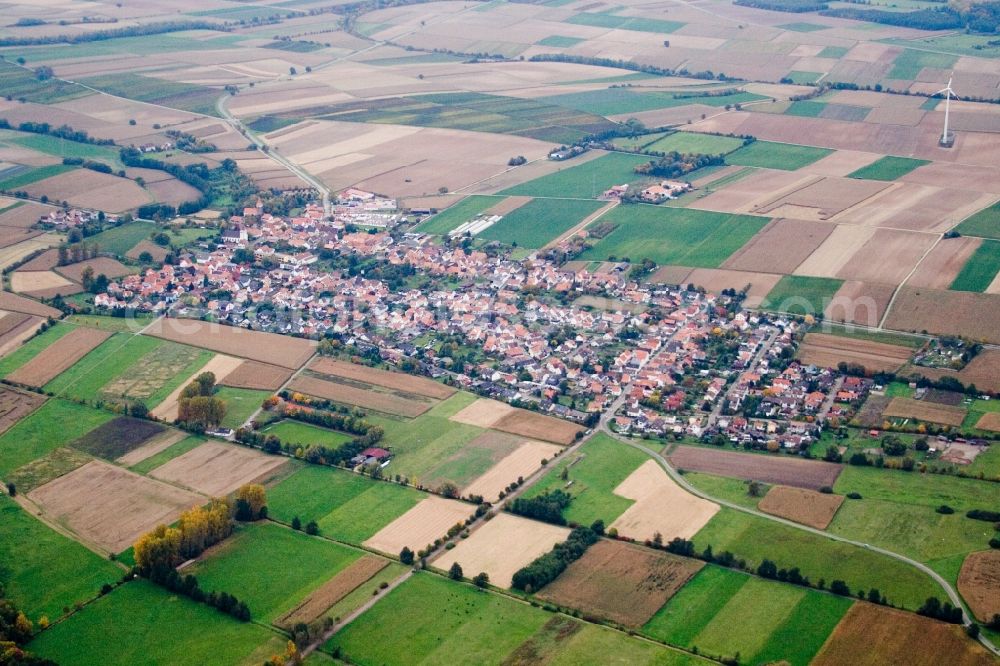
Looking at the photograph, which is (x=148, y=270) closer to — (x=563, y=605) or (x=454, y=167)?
(x=454, y=167)

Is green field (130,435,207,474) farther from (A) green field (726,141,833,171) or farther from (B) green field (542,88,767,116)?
(B) green field (542,88,767,116)

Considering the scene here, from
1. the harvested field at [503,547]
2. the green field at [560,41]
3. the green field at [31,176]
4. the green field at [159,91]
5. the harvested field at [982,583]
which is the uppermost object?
the green field at [560,41]

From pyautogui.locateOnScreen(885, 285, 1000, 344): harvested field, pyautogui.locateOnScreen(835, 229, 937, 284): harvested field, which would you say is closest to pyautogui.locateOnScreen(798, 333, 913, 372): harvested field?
pyautogui.locateOnScreen(885, 285, 1000, 344): harvested field

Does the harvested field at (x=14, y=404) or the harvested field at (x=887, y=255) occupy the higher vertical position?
the harvested field at (x=887, y=255)

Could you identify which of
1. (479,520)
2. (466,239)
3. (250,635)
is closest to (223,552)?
(250,635)

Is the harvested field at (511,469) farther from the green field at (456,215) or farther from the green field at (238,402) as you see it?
the green field at (456,215)

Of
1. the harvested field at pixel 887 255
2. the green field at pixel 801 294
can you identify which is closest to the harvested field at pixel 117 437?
the green field at pixel 801 294

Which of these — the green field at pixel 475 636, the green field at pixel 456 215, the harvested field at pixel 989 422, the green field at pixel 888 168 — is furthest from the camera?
the green field at pixel 888 168
